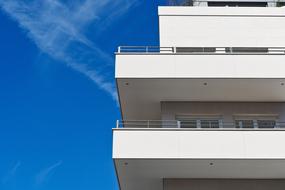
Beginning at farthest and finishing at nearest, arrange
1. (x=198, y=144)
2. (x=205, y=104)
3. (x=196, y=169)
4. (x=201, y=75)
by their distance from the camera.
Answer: (x=205, y=104)
(x=201, y=75)
(x=196, y=169)
(x=198, y=144)

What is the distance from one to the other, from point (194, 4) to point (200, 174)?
32.9 feet

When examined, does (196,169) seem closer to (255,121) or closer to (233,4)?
(255,121)

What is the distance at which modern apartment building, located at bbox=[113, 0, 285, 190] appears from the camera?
1287 centimetres

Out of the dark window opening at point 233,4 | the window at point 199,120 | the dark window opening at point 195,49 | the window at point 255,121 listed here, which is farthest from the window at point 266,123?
the dark window opening at point 233,4

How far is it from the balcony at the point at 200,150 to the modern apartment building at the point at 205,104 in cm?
3

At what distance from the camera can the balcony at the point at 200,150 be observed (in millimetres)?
12672

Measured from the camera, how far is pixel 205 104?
15.9 meters

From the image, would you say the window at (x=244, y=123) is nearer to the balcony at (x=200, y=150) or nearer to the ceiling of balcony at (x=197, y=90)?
the ceiling of balcony at (x=197, y=90)

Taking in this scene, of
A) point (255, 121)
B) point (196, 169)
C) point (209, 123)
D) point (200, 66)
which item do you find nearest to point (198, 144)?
point (196, 169)

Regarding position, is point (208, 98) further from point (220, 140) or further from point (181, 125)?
point (220, 140)

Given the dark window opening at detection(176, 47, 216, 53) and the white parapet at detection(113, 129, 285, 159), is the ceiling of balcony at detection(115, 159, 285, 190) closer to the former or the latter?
the white parapet at detection(113, 129, 285, 159)

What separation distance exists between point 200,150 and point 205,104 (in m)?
3.45

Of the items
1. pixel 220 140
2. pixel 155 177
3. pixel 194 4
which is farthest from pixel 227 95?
pixel 194 4

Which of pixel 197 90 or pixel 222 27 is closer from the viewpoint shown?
pixel 197 90
